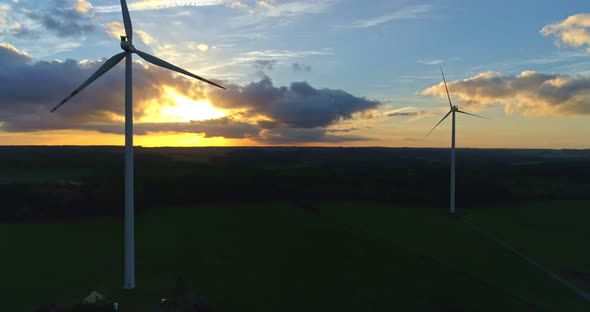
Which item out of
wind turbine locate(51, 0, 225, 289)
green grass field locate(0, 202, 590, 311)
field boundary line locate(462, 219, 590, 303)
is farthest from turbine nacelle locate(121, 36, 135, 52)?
field boundary line locate(462, 219, 590, 303)

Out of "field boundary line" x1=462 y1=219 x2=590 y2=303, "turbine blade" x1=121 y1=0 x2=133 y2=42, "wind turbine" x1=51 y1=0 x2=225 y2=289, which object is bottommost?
"field boundary line" x1=462 y1=219 x2=590 y2=303

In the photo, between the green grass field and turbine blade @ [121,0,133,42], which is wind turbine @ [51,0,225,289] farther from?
the green grass field

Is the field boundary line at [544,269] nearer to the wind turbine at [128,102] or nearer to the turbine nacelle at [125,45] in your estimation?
the wind turbine at [128,102]

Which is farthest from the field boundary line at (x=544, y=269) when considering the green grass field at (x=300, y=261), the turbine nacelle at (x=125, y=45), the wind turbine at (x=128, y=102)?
the turbine nacelle at (x=125, y=45)

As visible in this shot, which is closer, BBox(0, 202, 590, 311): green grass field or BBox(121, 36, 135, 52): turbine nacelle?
BBox(121, 36, 135, 52): turbine nacelle

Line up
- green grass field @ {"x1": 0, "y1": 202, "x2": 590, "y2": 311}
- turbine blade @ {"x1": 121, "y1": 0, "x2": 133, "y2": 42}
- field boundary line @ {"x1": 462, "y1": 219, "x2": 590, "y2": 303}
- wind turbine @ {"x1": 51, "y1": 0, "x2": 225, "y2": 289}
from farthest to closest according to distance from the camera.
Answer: field boundary line @ {"x1": 462, "y1": 219, "x2": 590, "y2": 303}
green grass field @ {"x1": 0, "y1": 202, "x2": 590, "y2": 311}
turbine blade @ {"x1": 121, "y1": 0, "x2": 133, "y2": 42}
wind turbine @ {"x1": 51, "y1": 0, "x2": 225, "y2": 289}

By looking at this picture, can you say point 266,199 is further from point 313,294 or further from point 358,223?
point 313,294

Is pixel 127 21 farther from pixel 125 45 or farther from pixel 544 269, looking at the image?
pixel 544 269

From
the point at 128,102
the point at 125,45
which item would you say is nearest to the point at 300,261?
the point at 128,102

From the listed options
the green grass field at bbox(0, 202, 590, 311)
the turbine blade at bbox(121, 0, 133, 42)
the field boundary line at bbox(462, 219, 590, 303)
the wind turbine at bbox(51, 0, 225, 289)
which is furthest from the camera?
the field boundary line at bbox(462, 219, 590, 303)
